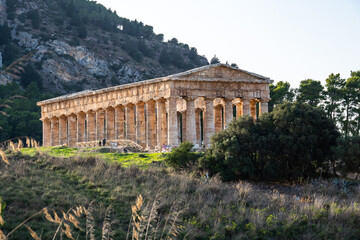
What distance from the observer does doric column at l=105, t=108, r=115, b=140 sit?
162 feet

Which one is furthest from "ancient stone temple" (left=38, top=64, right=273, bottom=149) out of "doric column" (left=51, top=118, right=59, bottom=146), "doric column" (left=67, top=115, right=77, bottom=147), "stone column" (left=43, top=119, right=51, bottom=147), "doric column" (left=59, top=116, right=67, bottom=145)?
"stone column" (left=43, top=119, right=51, bottom=147)

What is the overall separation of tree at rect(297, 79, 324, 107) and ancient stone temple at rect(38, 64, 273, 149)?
34.8 ft

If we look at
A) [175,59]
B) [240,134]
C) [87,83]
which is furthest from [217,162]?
[175,59]

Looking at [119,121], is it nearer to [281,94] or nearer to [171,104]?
[171,104]

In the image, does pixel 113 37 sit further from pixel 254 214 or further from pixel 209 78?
pixel 254 214

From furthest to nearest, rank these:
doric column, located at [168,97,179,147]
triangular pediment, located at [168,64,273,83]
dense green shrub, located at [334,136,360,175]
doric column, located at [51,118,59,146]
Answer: doric column, located at [51,118,59,146] < triangular pediment, located at [168,64,273,83] < doric column, located at [168,97,179,147] < dense green shrub, located at [334,136,360,175]

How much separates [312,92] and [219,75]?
16554 mm

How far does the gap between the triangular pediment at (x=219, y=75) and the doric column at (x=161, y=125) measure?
346 centimetres

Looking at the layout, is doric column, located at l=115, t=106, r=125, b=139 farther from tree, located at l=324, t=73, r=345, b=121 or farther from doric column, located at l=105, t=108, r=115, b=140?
tree, located at l=324, t=73, r=345, b=121

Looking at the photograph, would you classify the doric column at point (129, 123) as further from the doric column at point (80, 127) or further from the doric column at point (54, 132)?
the doric column at point (54, 132)

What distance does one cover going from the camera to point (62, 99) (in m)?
54.8

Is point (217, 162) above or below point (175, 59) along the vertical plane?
below

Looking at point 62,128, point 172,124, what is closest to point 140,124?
point 172,124

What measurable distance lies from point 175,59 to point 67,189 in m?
111
